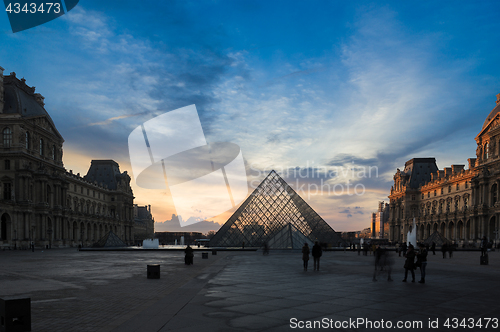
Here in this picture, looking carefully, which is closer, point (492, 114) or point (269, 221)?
point (269, 221)

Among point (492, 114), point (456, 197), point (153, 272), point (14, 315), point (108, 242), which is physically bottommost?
point (108, 242)

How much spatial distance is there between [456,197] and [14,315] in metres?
80.2

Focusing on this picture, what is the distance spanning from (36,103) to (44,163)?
9.03m

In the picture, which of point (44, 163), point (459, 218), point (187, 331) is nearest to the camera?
point (187, 331)

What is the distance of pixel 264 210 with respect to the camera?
44.0 meters

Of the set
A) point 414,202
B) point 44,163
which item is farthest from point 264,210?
point 414,202

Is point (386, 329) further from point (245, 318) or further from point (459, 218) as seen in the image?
point (459, 218)

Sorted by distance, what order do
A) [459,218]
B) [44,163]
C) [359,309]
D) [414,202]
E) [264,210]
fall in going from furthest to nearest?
1. [414,202]
2. [459,218]
3. [44,163]
4. [264,210]
5. [359,309]

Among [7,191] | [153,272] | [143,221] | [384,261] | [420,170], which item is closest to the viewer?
[384,261]

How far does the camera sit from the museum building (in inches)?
2397

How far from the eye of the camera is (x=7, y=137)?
161ft

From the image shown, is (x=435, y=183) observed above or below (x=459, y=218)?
above

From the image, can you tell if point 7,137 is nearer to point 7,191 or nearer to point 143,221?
point 7,191

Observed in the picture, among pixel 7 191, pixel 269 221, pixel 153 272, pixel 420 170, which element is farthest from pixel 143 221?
pixel 153 272
